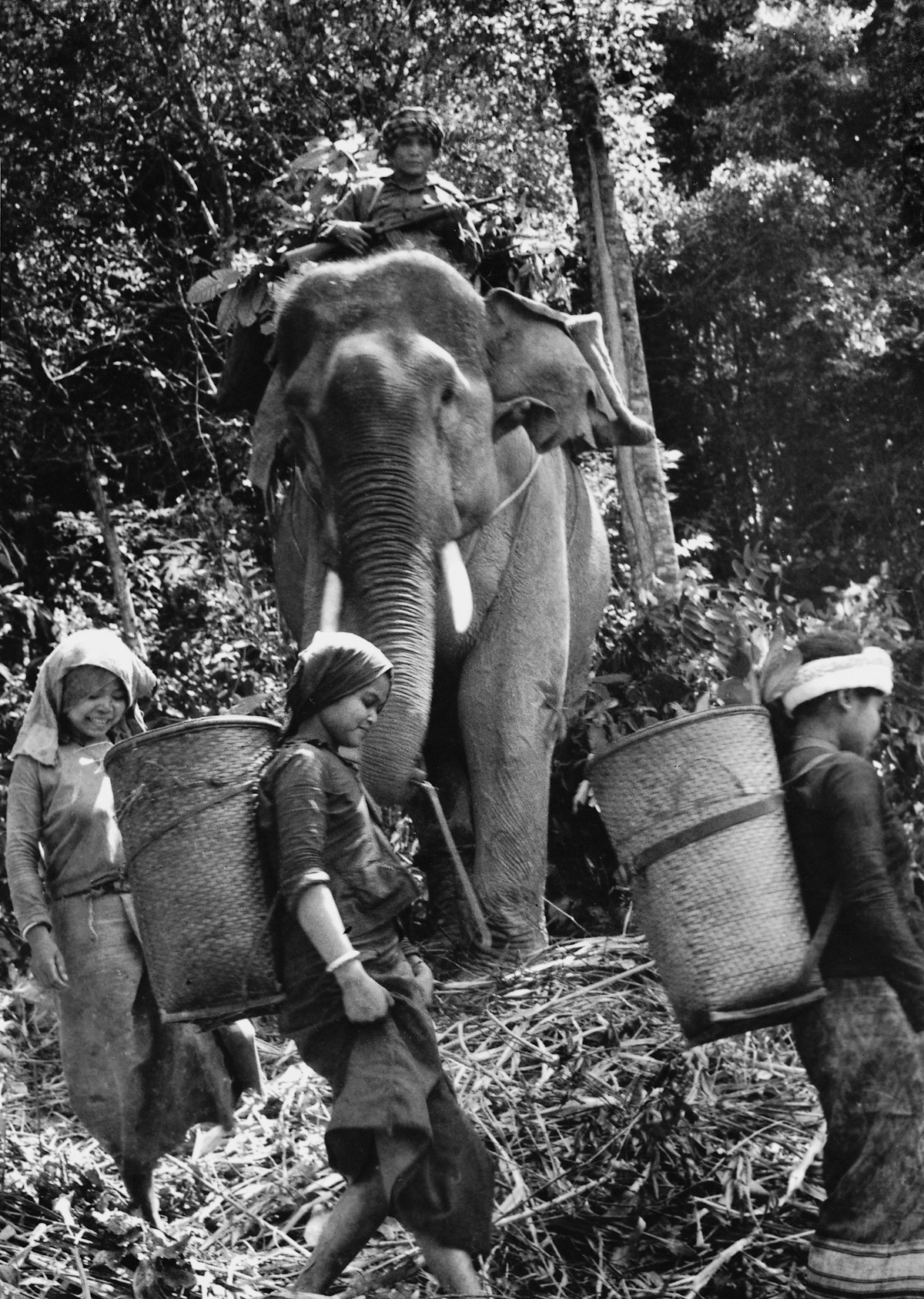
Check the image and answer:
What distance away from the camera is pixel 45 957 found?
5.60m

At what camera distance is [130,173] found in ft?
43.8

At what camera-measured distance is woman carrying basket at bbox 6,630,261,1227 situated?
18.6ft

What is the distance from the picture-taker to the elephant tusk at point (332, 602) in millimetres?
6973

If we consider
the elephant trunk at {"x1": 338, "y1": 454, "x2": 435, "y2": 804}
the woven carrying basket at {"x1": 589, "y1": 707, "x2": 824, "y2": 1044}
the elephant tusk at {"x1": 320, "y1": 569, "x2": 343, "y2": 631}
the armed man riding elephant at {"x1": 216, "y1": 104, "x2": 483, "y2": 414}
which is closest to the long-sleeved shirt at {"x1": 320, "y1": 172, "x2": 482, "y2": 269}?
the armed man riding elephant at {"x1": 216, "y1": 104, "x2": 483, "y2": 414}

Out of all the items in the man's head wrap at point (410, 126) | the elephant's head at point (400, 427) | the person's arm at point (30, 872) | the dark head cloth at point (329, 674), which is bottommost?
the person's arm at point (30, 872)

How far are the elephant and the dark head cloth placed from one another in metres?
1.70

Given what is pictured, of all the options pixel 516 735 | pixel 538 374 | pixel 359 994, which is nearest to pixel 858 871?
pixel 359 994

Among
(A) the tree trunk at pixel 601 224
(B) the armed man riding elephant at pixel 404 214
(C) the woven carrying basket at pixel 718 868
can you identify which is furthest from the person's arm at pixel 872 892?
(A) the tree trunk at pixel 601 224

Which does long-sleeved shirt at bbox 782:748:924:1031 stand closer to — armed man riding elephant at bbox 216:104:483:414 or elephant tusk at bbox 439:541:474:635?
elephant tusk at bbox 439:541:474:635

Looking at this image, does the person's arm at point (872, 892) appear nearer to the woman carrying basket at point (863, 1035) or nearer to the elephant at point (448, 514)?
the woman carrying basket at point (863, 1035)

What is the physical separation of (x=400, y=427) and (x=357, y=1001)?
118 inches

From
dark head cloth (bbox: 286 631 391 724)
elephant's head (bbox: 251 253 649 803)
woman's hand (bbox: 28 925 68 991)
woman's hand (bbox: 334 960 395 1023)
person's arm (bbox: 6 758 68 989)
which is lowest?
woman's hand (bbox: 334 960 395 1023)

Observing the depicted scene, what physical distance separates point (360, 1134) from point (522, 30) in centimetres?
1009

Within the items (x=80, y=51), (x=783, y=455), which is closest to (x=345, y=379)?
(x=80, y=51)
